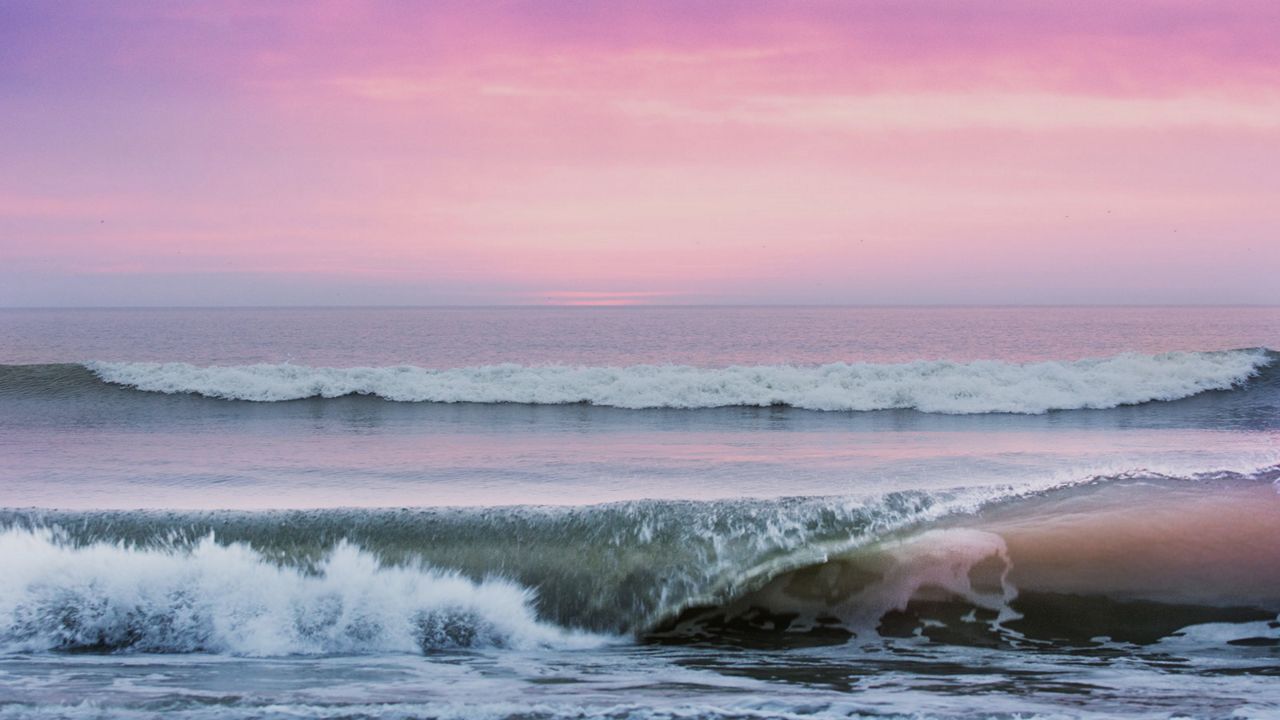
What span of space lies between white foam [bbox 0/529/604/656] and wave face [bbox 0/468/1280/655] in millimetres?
10

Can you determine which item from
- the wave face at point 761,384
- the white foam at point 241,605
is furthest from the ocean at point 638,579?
the wave face at point 761,384

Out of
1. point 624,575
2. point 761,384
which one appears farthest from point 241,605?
point 761,384

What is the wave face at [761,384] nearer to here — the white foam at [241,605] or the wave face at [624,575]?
the wave face at [624,575]

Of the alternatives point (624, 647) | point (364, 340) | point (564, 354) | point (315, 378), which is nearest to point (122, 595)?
point (624, 647)

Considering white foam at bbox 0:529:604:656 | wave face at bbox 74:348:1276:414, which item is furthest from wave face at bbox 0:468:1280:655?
wave face at bbox 74:348:1276:414

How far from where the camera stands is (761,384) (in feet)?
47.8

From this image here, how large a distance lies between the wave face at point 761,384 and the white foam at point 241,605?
339 inches

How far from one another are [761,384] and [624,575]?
9712mm

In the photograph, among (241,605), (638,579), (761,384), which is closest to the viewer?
(241,605)

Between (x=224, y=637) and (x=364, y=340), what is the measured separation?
2853 centimetres

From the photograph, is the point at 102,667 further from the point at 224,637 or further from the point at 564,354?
the point at 564,354

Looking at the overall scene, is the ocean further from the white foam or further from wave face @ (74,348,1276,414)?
wave face @ (74,348,1276,414)

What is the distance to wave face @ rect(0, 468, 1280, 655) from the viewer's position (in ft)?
15.4

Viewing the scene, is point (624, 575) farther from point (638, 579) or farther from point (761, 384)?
point (761, 384)
